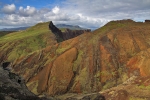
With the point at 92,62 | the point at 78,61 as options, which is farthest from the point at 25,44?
the point at 92,62

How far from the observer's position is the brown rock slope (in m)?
72.9

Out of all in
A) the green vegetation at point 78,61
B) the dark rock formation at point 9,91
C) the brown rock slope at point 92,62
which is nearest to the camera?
the dark rock formation at point 9,91

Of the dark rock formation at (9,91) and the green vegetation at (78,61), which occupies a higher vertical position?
the dark rock formation at (9,91)

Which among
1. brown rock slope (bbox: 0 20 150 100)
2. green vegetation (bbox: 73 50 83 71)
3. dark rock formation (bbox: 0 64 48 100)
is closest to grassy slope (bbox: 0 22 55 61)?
brown rock slope (bbox: 0 20 150 100)

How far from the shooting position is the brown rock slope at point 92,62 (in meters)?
72.9

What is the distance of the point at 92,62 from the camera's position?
80.4 m

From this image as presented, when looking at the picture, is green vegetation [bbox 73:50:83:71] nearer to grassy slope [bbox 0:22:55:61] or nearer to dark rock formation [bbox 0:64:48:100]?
dark rock formation [bbox 0:64:48:100]

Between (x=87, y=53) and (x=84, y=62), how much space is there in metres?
4.90

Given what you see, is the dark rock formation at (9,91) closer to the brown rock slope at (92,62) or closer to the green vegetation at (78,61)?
the brown rock slope at (92,62)

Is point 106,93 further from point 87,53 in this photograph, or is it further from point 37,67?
point 37,67

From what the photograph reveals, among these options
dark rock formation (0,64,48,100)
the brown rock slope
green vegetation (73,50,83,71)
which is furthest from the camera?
green vegetation (73,50,83,71)

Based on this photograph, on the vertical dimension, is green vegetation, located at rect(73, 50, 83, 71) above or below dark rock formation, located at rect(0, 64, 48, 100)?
below

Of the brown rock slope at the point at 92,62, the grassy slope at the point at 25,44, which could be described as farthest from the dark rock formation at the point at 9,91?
the grassy slope at the point at 25,44

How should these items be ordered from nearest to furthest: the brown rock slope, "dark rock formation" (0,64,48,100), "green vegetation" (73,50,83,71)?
"dark rock formation" (0,64,48,100) < the brown rock slope < "green vegetation" (73,50,83,71)
